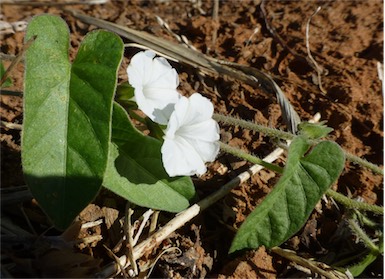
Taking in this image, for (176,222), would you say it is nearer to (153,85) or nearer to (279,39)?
(153,85)

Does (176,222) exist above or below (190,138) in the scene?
below

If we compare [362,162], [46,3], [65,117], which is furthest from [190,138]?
[46,3]

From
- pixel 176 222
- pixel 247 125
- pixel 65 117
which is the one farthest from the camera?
pixel 247 125

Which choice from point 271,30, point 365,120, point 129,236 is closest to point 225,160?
point 129,236

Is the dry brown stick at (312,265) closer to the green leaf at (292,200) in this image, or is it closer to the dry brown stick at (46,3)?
the green leaf at (292,200)

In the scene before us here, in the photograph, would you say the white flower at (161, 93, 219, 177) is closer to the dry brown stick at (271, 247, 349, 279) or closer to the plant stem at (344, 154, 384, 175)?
the dry brown stick at (271, 247, 349, 279)

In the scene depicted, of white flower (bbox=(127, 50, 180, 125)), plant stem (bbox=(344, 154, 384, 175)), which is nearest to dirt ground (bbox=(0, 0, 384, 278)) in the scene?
plant stem (bbox=(344, 154, 384, 175))

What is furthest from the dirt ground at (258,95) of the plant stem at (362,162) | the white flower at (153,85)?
the white flower at (153,85)
